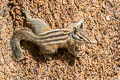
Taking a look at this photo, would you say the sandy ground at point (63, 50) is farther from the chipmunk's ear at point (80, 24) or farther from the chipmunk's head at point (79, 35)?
the chipmunk's head at point (79, 35)

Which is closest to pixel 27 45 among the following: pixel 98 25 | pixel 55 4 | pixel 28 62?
pixel 28 62

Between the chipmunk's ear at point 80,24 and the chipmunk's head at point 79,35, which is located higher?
the chipmunk's ear at point 80,24

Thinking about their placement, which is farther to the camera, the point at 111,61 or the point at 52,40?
the point at 111,61

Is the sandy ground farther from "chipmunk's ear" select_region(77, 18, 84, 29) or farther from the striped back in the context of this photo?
the striped back

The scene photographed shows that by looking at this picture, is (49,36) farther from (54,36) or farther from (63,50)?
(63,50)

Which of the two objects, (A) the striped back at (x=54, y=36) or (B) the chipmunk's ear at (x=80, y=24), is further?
(B) the chipmunk's ear at (x=80, y=24)

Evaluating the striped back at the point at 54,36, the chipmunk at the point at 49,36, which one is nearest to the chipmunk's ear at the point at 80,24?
the chipmunk at the point at 49,36

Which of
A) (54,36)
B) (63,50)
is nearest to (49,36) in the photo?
(54,36)

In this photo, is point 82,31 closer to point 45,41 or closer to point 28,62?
point 45,41
